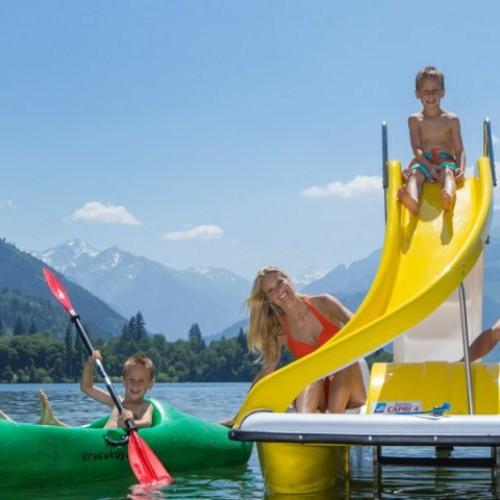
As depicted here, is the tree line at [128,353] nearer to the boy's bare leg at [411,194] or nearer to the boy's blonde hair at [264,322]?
the boy's bare leg at [411,194]

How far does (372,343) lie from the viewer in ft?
20.1

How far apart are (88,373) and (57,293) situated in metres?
1.58

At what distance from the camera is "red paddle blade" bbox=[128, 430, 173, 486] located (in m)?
7.86

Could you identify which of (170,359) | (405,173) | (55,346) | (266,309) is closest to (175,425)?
(266,309)

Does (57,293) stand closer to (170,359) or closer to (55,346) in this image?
(55,346)

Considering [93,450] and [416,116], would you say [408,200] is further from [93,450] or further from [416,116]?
[93,450]

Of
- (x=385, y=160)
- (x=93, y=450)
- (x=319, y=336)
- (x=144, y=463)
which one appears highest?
(x=385, y=160)

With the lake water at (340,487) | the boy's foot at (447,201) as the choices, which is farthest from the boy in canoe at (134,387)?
the boy's foot at (447,201)

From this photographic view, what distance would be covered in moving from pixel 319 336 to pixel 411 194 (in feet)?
4.36

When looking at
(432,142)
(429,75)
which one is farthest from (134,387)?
(429,75)

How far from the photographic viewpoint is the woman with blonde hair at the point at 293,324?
7.08 meters

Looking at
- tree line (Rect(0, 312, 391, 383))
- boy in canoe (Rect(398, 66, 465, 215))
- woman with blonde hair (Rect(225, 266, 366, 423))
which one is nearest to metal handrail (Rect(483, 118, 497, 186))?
boy in canoe (Rect(398, 66, 465, 215))

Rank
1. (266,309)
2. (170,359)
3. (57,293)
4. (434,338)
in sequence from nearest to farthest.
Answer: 1. (266,309)
2. (434,338)
3. (57,293)
4. (170,359)

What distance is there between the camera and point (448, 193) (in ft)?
24.4
